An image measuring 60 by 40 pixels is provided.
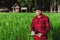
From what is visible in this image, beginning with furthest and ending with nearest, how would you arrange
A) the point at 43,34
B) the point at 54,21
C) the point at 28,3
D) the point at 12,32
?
the point at 28,3 < the point at 54,21 < the point at 12,32 < the point at 43,34

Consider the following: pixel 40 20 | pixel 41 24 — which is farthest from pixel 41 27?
pixel 40 20

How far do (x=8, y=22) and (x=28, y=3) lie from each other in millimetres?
71175

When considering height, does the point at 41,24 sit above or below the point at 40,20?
below

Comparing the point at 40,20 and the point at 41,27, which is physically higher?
the point at 40,20

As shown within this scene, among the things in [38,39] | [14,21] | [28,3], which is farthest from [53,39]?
[28,3]

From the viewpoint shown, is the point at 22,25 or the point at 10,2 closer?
the point at 22,25

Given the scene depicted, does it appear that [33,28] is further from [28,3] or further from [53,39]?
[28,3]

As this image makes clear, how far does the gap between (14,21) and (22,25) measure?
0.61 m

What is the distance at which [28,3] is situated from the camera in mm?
83375

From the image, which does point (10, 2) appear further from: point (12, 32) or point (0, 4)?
point (12, 32)

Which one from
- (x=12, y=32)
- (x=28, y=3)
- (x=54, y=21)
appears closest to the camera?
(x=12, y=32)

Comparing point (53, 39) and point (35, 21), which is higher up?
point (35, 21)

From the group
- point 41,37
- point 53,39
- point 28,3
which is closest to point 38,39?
point 41,37

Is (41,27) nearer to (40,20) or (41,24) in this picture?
(41,24)
